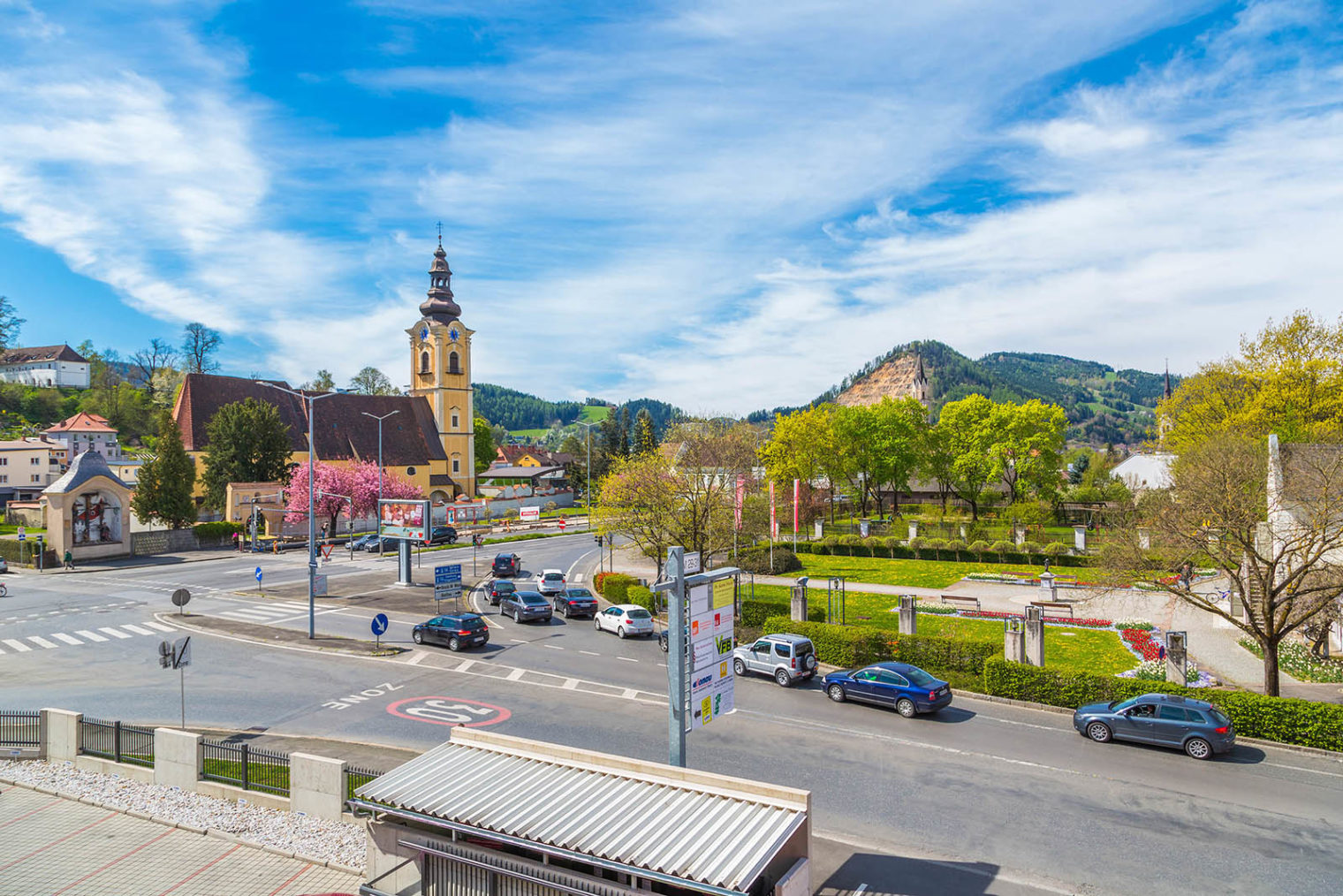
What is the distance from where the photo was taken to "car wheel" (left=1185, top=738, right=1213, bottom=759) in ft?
54.7

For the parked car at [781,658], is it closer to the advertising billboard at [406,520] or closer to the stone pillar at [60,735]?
the stone pillar at [60,735]

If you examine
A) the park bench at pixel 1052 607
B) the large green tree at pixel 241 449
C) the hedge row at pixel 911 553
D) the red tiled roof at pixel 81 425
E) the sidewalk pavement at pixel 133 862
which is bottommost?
the park bench at pixel 1052 607

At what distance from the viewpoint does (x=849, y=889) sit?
1116 cm

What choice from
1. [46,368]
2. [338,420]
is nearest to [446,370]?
[338,420]

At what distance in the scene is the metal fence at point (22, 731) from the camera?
16781mm

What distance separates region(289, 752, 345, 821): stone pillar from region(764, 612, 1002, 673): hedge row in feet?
50.9

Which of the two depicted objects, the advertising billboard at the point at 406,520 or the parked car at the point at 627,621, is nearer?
the parked car at the point at 627,621

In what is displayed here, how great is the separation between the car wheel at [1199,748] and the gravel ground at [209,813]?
58.3 ft

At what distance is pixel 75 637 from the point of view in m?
27.9

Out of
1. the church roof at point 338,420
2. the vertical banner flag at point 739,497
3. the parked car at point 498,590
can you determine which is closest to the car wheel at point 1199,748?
the vertical banner flag at point 739,497

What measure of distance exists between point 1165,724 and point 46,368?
17979 centimetres

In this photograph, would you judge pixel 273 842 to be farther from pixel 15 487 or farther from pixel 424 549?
pixel 15 487

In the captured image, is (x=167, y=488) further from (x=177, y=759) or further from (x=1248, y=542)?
(x=1248, y=542)

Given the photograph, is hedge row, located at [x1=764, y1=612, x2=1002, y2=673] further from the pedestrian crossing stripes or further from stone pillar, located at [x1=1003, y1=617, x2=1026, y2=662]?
the pedestrian crossing stripes
